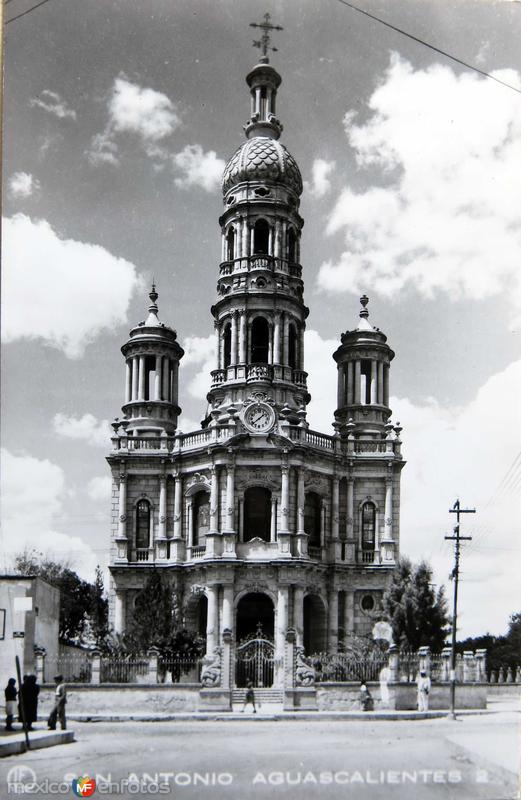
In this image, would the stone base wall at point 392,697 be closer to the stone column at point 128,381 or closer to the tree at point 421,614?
Answer: the tree at point 421,614

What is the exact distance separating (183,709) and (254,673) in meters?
6.32

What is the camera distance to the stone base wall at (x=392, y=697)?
1367 inches

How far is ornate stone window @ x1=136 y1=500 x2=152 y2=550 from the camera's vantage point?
49.7 meters

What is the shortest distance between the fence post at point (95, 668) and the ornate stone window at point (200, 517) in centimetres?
1310

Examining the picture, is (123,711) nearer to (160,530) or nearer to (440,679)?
(440,679)

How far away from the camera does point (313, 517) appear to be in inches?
1918

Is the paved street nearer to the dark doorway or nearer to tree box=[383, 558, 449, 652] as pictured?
tree box=[383, 558, 449, 652]

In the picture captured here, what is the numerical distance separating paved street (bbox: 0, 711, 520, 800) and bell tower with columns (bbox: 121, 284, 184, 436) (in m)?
24.8

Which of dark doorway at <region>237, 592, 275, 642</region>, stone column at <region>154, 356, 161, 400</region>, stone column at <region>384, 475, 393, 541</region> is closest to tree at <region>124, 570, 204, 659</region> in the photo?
dark doorway at <region>237, 592, 275, 642</region>

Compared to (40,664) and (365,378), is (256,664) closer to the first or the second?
(40,664)

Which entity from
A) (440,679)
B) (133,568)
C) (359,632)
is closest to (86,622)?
(133,568)

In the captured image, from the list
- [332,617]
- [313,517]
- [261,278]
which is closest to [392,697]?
[332,617]

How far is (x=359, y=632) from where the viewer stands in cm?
4856

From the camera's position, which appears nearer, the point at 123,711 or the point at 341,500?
the point at 123,711
